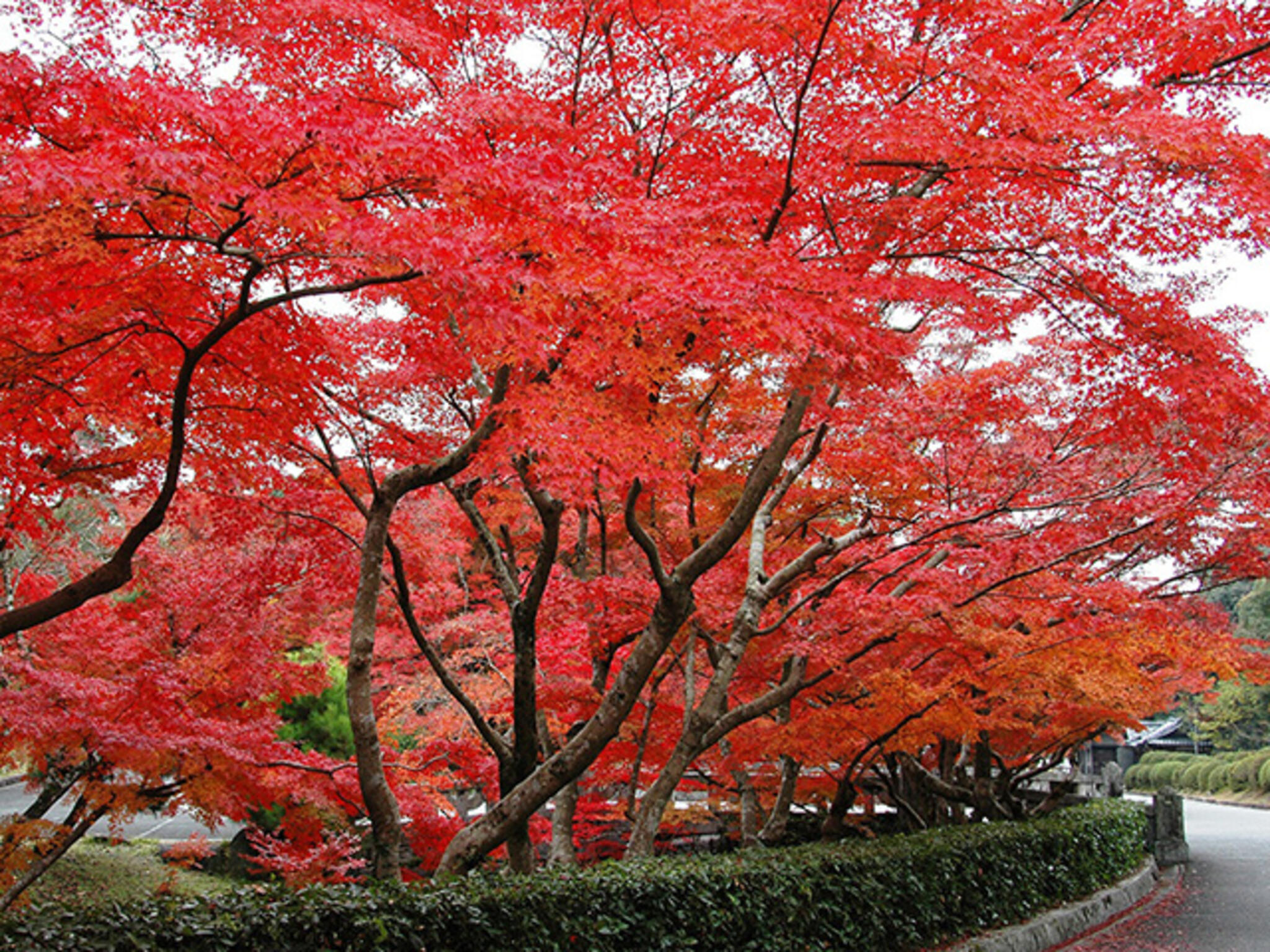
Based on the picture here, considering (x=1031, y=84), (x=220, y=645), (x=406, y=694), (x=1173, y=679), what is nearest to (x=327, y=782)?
(x=220, y=645)

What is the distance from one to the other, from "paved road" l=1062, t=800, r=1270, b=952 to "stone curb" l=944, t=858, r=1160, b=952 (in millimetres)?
164

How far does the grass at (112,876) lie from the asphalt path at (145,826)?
267cm

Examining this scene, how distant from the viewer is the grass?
12336mm

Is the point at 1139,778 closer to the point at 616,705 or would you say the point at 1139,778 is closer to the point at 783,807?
the point at 783,807

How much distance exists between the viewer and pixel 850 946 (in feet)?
22.7

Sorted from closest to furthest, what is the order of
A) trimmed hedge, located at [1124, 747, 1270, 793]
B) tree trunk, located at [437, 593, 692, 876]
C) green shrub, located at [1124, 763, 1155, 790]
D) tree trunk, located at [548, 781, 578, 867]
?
tree trunk, located at [437, 593, 692, 876] < tree trunk, located at [548, 781, 578, 867] < trimmed hedge, located at [1124, 747, 1270, 793] < green shrub, located at [1124, 763, 1155, 790]

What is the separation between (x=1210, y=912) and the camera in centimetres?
1127

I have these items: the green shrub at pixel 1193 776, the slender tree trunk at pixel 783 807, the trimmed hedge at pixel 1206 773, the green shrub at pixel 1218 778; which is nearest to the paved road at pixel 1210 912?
the slender tree trunk at pixel 783 807

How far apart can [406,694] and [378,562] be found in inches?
302

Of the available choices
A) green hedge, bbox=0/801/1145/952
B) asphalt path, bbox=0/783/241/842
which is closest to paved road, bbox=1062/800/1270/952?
green hedge, bbox=0/801/1145/952

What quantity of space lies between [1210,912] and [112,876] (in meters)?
15.6

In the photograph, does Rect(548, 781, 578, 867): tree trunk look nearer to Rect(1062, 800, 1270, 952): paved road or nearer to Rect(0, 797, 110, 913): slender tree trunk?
Rect(0, 797, 110, 913): slender tree trunk

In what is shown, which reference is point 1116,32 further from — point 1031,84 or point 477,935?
point 477,935

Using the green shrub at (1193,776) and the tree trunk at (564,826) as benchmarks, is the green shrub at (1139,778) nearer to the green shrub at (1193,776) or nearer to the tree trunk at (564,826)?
the green shrub at (1193,776)
